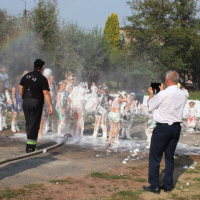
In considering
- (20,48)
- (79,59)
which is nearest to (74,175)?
(20,48)

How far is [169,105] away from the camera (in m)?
6.36

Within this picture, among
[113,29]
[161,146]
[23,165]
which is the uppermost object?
[113,29]

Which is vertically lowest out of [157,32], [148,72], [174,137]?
[174,137]

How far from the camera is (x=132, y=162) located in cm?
886

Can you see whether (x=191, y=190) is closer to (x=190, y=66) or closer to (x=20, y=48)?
(x=20, y=48)

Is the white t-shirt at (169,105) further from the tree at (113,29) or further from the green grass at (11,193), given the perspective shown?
the tree at (113,29)

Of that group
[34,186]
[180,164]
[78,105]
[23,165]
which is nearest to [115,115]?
[78,105]

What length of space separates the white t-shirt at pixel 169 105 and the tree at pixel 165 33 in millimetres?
42876

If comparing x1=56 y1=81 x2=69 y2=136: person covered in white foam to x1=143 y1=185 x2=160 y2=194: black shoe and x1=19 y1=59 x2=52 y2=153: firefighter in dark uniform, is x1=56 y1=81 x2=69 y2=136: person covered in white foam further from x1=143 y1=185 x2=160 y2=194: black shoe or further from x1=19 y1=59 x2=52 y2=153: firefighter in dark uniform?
x1=143 y1=185 x2=160 y2=194: black shoe

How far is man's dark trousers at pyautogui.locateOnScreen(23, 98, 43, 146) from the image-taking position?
895 centimetres

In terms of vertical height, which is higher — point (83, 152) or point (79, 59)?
point (79, 59)

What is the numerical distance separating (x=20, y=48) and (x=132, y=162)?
25.5 metres

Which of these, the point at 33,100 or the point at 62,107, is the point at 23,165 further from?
the point at 62,107

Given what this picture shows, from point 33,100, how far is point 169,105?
3885mm
